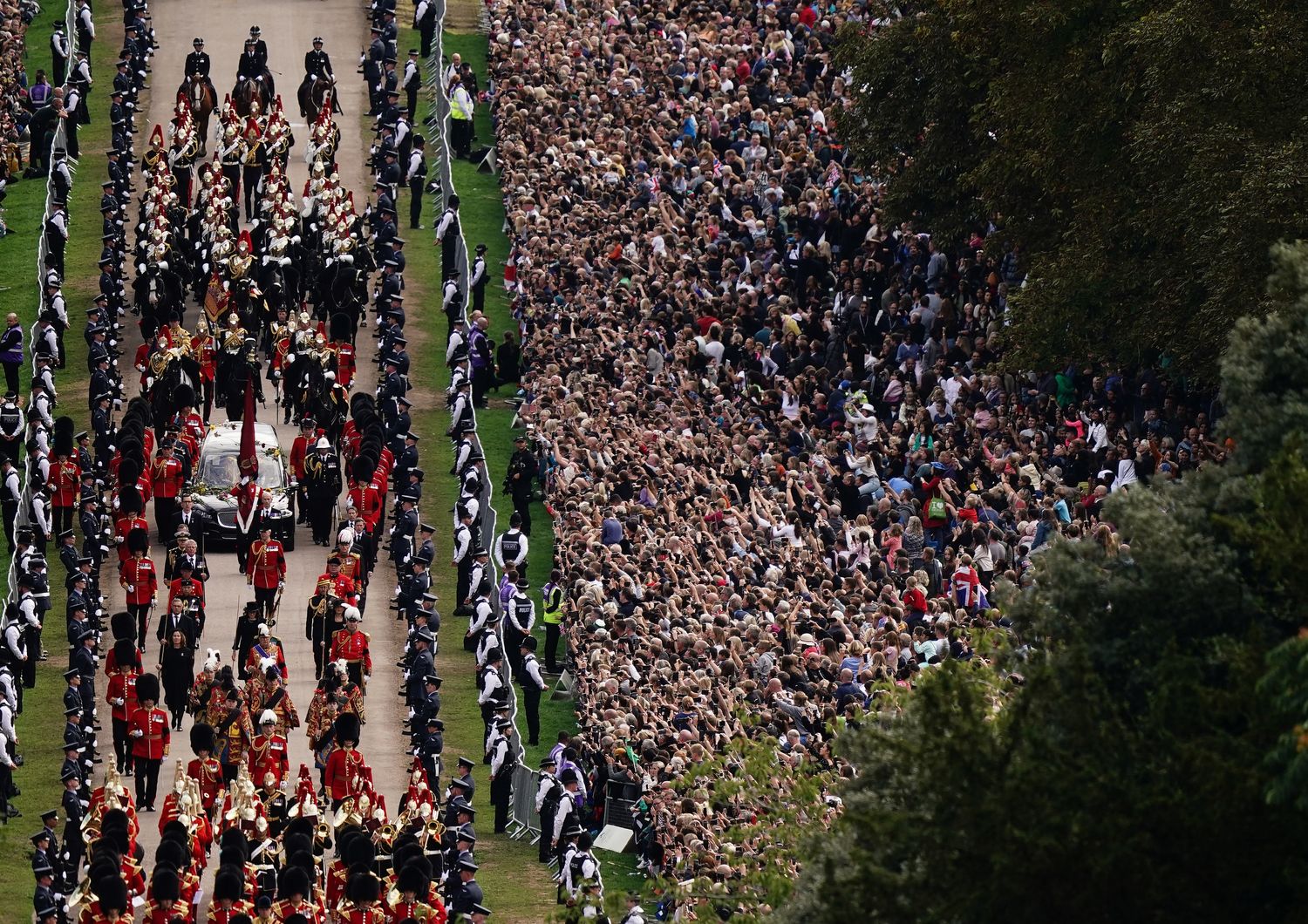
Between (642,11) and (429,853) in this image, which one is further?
(642,11)

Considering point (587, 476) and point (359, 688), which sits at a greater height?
point (587, 476)

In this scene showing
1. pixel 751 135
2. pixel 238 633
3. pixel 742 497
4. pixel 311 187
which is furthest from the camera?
pixel 311 187

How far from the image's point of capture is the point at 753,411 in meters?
40.5

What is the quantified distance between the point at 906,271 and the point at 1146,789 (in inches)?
976

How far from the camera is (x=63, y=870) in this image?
1177 inches

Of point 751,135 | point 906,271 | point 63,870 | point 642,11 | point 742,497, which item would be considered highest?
point 642,11

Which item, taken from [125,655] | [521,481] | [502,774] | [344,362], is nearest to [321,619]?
[125,655]

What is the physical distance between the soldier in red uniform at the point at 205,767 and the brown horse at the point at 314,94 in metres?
26.1

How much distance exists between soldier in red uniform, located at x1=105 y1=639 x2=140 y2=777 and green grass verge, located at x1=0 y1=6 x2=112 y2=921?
981 millimetres

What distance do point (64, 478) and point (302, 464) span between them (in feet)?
10.7

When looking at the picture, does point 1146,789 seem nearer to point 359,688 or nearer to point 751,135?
point 359,688

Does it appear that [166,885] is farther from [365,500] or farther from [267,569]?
[365,500]

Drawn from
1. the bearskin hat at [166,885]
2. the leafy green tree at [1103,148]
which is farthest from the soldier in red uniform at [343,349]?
the bearskin hat at [166,885]

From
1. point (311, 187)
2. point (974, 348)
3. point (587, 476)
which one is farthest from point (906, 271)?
point (311, 187)
